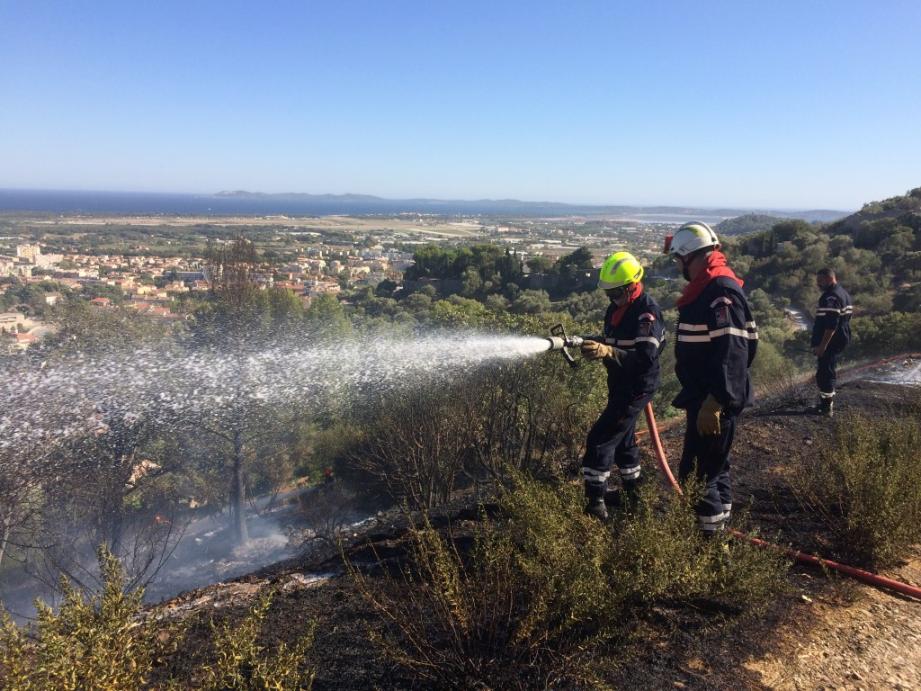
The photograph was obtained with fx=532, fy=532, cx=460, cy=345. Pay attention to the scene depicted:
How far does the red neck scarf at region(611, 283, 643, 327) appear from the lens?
4.48 metres

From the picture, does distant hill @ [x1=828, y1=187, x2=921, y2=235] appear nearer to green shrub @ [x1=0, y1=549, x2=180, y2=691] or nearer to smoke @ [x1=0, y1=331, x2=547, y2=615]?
smoke @ [x1=0, y1=331, x2=547, y2=615]

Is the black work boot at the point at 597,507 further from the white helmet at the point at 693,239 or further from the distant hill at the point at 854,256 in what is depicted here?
the distant hill at the point at 854,256

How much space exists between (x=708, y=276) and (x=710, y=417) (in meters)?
0.99

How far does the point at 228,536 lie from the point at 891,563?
1624 cm

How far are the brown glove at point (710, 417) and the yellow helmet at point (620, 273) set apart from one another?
1.22m

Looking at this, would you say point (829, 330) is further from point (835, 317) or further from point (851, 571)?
point (851, 571)

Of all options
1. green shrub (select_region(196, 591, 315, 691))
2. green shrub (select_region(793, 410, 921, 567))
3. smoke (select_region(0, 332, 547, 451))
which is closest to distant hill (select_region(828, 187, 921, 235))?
smoke (select_region(0, 332, 547, 451))

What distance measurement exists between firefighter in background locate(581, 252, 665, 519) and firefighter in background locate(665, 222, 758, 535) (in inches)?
13.5

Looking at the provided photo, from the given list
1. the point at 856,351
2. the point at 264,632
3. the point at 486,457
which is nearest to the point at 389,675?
the point at 264,632

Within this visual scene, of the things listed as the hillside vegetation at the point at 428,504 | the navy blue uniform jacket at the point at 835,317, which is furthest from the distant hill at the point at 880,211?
the navy blue uniform jacket at the point at 835,317

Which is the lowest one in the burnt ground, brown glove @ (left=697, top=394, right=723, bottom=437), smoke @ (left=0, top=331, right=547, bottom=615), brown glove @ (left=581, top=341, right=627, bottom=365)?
smoke @ (left=0, top=331, right=547, bottom=615)

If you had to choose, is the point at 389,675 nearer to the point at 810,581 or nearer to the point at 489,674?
the point at 489,674

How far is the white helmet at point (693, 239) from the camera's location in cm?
388

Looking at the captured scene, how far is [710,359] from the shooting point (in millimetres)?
3607
